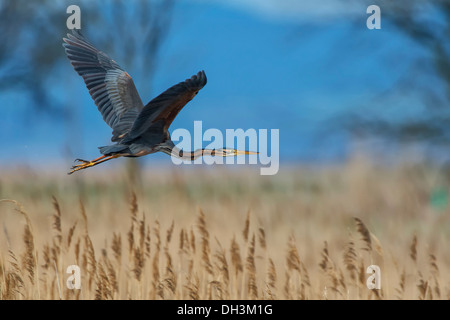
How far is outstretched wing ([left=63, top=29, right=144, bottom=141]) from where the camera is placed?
378cm

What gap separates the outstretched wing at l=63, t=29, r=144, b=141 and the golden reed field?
2.06 ft

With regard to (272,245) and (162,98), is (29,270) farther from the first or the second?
(272,245)

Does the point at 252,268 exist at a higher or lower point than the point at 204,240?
lower

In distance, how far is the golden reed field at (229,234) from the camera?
4309 millimetres

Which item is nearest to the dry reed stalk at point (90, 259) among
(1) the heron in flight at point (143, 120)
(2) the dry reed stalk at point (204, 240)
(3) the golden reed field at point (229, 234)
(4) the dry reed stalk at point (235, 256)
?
(3) the golden reed field at point (229, 234)

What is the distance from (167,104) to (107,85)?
1152 mm

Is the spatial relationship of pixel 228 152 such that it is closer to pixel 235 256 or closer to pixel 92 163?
pixel 92 163

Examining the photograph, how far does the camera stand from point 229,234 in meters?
8.35

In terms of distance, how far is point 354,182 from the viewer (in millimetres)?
12312

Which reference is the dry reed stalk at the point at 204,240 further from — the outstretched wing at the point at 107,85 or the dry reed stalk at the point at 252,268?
the outstretched wing at the point at 107,85

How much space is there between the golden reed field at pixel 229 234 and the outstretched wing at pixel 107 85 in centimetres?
63

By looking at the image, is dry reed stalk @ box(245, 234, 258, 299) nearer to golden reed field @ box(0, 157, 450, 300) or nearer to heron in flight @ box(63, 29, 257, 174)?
golden reed field @ box(0, 157, 450, 300)

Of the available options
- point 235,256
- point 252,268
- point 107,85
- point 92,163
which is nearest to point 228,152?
point 92,163
